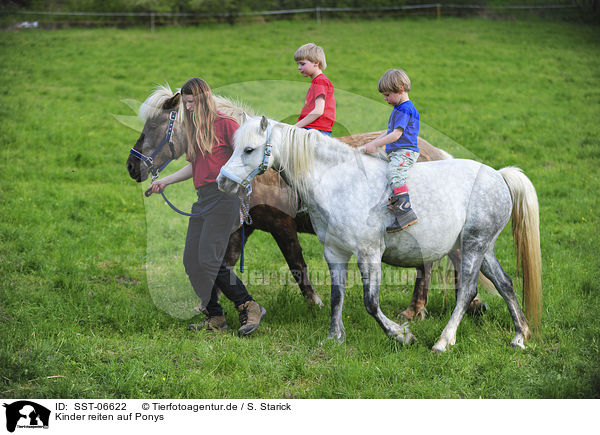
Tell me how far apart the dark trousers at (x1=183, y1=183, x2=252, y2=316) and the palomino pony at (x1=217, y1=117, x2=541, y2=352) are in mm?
591

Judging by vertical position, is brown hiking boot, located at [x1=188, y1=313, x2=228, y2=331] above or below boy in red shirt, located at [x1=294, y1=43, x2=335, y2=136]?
below

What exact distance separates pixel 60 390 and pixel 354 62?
1414cm

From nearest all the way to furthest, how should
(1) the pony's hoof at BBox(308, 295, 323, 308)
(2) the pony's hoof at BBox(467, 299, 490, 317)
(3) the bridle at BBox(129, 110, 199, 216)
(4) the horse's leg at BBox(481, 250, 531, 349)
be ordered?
(4) the horse's leg at BBox(481, 250, 531, 349) < (3) the bridle at BBox(129, 110, 199, 216) < (2) the pony's hoof at BBox(467, 299, 490, 317) < (1) the pony's hoof at BBox(308, 295, 323, 308)

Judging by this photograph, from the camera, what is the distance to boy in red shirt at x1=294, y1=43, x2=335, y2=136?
4.66m

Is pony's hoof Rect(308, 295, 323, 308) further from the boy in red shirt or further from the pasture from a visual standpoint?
the boy in red shirt

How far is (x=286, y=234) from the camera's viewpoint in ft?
17.9

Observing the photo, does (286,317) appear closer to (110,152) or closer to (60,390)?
(60,390)

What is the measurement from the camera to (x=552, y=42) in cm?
1888

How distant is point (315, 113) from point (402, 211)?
3.82 feet

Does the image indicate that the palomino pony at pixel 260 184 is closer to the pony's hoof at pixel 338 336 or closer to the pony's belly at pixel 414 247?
the pony's hoof at pixel 338 336

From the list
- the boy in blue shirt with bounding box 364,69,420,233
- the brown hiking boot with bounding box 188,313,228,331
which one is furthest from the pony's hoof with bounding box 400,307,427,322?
the brown hiking boot with bounding box 188,313,228,331

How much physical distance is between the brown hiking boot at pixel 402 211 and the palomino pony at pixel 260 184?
3.84ft
